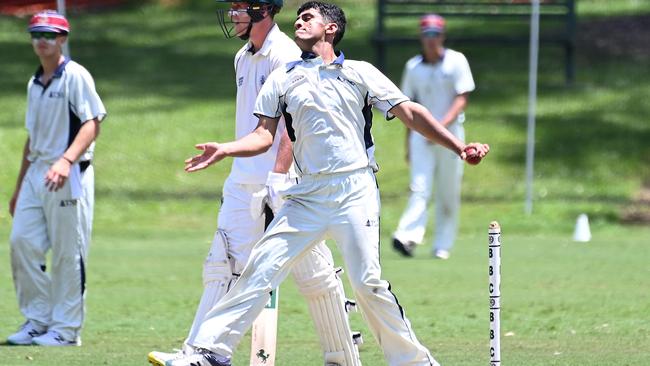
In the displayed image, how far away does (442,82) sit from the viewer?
45.9ft

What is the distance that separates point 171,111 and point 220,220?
15.3 m

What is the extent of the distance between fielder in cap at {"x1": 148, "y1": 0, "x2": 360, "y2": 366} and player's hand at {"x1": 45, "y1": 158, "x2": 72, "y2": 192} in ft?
4.93

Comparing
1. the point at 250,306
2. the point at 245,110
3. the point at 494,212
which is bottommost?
the point at 494,212

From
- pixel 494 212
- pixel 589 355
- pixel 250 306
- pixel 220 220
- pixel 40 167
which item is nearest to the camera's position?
pixel 250 306

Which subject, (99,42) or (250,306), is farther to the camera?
(99,42)

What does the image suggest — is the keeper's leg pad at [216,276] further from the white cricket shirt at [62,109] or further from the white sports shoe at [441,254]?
the white sports shoe at [441,254]

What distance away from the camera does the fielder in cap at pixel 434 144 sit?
45.7 feet

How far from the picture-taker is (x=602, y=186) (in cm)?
1988

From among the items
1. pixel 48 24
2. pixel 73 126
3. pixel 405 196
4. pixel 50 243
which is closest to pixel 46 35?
pixel 48 24

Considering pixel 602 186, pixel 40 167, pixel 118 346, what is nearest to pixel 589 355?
pixel 118 346

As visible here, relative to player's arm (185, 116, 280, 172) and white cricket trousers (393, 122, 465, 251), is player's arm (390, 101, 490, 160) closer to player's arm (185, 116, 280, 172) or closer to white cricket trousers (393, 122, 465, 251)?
player's arm (185, 116, 280, 172)

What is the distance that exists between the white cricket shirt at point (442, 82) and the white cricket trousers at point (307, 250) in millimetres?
6721

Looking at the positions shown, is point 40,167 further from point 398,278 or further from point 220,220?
point 398,278

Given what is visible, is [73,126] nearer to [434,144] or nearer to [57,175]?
[57,175]
